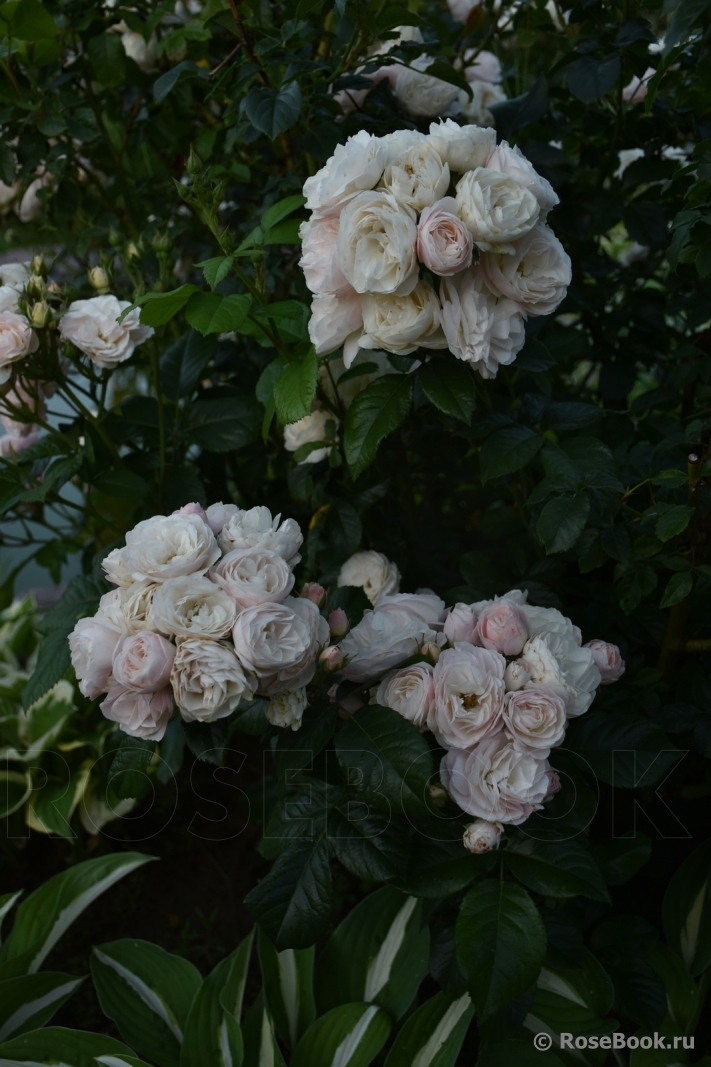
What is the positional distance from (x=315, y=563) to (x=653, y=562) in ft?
1.47

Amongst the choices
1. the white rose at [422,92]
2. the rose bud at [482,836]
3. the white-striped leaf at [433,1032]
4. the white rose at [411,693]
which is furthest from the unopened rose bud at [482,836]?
the white rose at [422,92]

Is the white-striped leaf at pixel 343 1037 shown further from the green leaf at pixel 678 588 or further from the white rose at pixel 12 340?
the white rose at pixel 12 340

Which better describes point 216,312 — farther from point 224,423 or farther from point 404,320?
point 224,423

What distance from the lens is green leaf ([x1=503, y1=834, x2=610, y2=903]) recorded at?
87 centimetres

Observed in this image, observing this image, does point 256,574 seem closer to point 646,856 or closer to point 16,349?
point 16,349

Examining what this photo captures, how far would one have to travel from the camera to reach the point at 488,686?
2.81 feet

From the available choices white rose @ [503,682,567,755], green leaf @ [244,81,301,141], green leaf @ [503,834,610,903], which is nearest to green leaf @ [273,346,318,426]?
green leaf @ [244,81,301,141]

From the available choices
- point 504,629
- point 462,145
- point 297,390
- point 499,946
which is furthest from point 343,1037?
point 462,145

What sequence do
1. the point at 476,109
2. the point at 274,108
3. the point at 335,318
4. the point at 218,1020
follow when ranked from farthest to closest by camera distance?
the point at 476,109 < the point at 218,1020 < the point at 274,108 < the point at 335,318

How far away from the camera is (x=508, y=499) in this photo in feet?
5.41

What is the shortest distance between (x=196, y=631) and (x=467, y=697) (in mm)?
284

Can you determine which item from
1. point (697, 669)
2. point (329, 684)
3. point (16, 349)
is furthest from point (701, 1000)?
point (16, 349)

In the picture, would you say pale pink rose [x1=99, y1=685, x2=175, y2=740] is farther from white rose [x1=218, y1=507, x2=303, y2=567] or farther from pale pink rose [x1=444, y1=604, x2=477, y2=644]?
pale pink rose [x1=444, y1=604, x2=477, y2=644]

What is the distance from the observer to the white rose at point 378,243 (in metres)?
0.78
